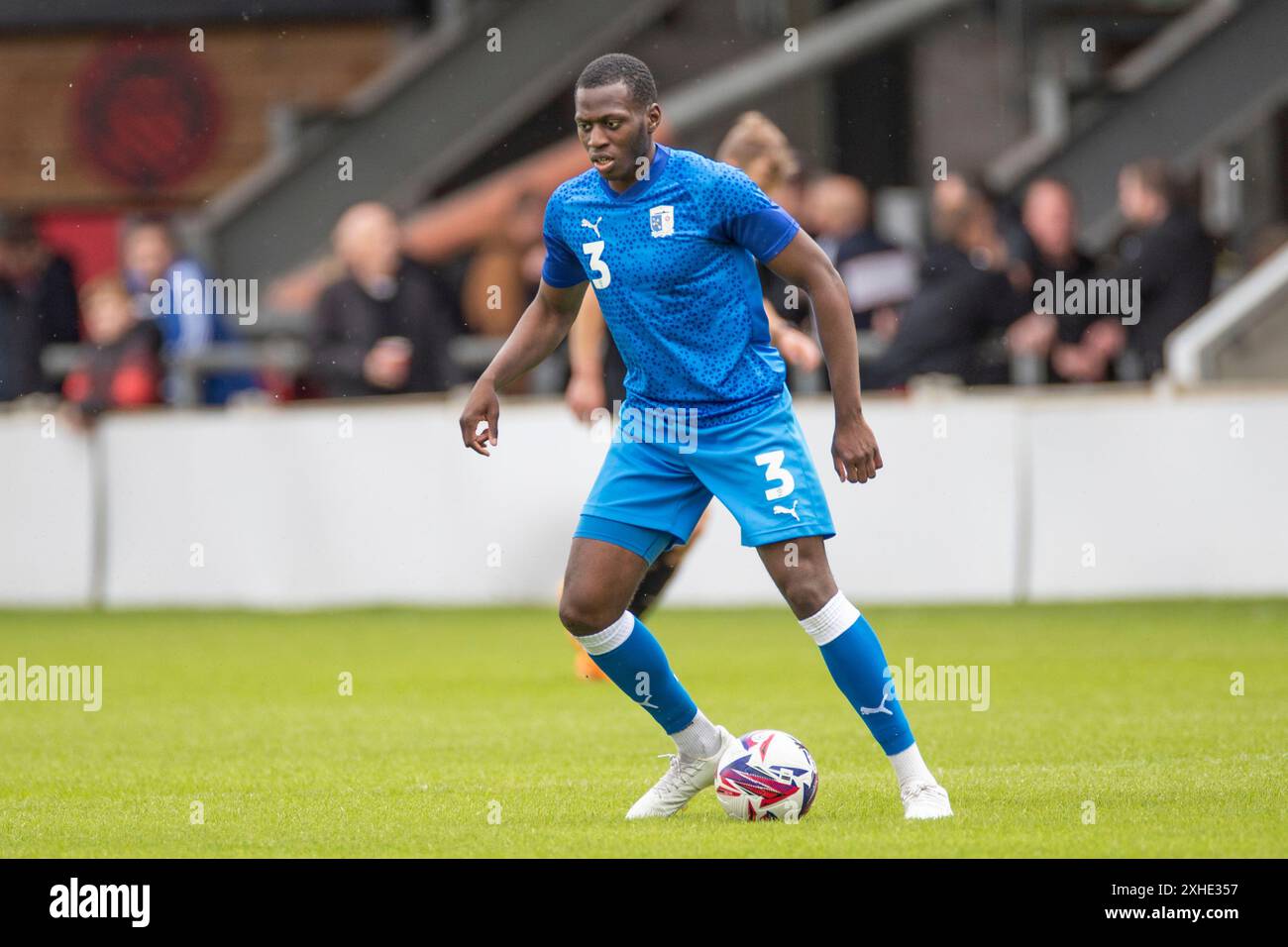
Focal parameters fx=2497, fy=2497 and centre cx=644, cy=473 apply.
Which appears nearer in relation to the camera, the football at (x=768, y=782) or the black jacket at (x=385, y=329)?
the football at (x=768, y=782)

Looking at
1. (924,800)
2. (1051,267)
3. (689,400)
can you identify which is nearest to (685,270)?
(689,400)

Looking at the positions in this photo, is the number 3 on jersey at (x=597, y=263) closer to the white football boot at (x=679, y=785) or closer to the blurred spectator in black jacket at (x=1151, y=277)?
the white football boot at (x=679, y=785)

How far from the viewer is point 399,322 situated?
15672 millimetres

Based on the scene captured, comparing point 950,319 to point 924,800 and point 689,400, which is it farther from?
point 924,800

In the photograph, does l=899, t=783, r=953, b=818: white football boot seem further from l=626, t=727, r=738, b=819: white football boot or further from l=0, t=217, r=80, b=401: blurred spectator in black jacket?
l=0, t=217, r=80, b=401: blurred spectator in black jacket

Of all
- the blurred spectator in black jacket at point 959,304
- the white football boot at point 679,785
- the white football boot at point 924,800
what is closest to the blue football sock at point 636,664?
the white football boot at point 679,785

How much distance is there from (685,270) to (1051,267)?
Answer: 8232 millimetres

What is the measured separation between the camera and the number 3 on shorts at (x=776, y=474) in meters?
7.19

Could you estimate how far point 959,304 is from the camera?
14891 mm

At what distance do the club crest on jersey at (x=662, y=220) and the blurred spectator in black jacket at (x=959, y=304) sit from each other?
7450 mm

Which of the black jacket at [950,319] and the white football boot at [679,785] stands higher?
the black jacket at [950,319]

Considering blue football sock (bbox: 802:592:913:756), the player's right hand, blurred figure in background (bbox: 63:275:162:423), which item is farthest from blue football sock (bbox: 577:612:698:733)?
blurred figure in background (bbox: 63:275:162:423)
